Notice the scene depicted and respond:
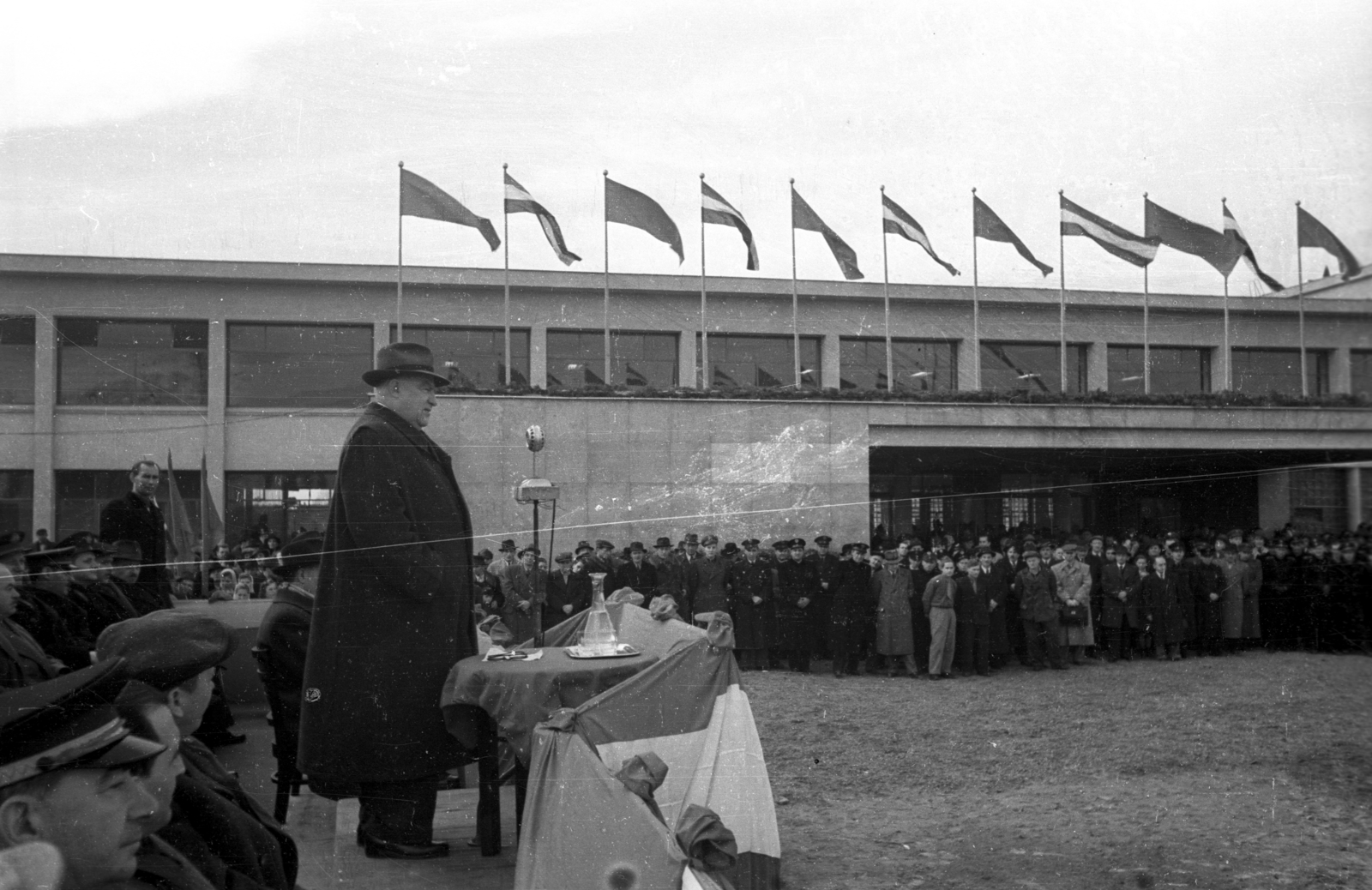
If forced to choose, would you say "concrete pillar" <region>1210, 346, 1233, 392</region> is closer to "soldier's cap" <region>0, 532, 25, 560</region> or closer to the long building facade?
the long building facade

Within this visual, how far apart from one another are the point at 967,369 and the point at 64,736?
6.07 ft

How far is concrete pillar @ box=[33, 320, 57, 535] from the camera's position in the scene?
1.85m

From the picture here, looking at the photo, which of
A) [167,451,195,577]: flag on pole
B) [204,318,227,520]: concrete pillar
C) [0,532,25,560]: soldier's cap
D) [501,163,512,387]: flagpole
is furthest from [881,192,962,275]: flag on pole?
[0,532,25,560]: soldier's cap

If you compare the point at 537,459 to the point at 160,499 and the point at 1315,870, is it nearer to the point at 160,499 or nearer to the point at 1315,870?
the point at 160,499

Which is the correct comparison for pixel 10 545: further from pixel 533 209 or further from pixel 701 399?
pixel 701 399

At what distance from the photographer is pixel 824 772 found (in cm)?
262

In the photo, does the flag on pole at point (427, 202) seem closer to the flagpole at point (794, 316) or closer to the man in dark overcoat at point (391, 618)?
the man in dark overcoat at point (391, 618)

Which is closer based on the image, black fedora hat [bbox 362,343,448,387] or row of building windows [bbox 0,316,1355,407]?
row of building windows [bbox 0,316,1355,407]

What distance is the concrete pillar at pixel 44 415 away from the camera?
185 centimetres

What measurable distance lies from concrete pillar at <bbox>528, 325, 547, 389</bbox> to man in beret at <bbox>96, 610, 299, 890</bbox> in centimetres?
79

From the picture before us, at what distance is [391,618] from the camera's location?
2.12 metres

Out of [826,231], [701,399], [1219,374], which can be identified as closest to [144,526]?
A: [701,399]

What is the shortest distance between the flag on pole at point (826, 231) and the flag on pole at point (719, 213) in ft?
0.44

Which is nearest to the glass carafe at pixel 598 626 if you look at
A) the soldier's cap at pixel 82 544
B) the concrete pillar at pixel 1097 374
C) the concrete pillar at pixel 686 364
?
the concrete pillar at pixel 686 364
